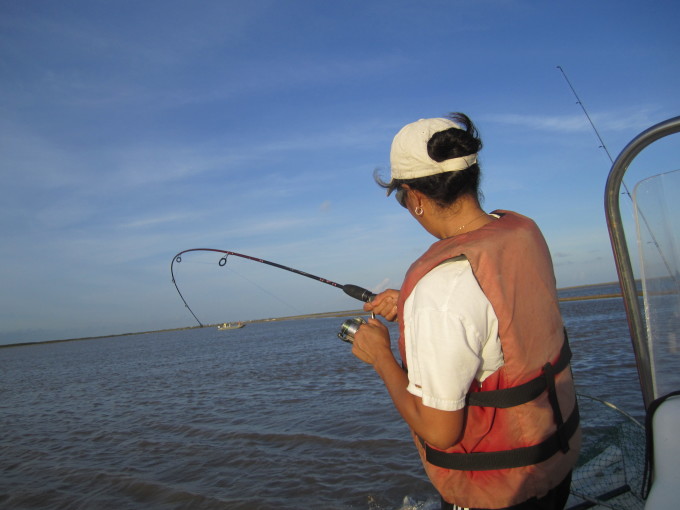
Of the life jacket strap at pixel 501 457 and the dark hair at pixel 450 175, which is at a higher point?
the dark hair at pixel 450 175

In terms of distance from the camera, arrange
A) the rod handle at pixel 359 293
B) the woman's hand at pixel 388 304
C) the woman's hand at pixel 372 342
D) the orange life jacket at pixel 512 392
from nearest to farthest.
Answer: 1. the orange life jacket at pixel 512 392
2. the woman's hand at pixel 372 342
3. the woman's hand at pixel 388 304
4. the rod handle at pixel 359 293

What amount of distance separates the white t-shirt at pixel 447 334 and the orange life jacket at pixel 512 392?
7 cm

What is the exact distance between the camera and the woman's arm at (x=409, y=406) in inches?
62.6

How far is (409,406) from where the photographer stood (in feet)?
5.52

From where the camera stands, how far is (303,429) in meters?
8.43

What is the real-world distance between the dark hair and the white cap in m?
0.02

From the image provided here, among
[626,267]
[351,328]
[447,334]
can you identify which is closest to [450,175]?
[447,334]

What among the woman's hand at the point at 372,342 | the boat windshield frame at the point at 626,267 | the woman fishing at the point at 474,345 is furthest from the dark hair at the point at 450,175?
the boat windshield frame at the point at 626,267

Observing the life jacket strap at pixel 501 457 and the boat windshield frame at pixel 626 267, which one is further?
the boat windshield frame at pixel 626 267

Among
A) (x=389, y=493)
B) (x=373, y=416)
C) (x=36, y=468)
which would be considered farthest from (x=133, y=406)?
(x=389, y=493)

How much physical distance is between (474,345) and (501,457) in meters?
0.56

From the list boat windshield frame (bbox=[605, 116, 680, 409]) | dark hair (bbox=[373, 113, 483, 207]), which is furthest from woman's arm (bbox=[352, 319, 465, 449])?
boat windshield frame (bbox=[605, 116, 680, 409])

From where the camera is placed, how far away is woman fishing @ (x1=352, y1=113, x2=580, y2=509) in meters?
1.55

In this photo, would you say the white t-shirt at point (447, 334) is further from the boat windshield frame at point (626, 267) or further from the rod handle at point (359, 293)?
the rod handle at point (359, 293)
